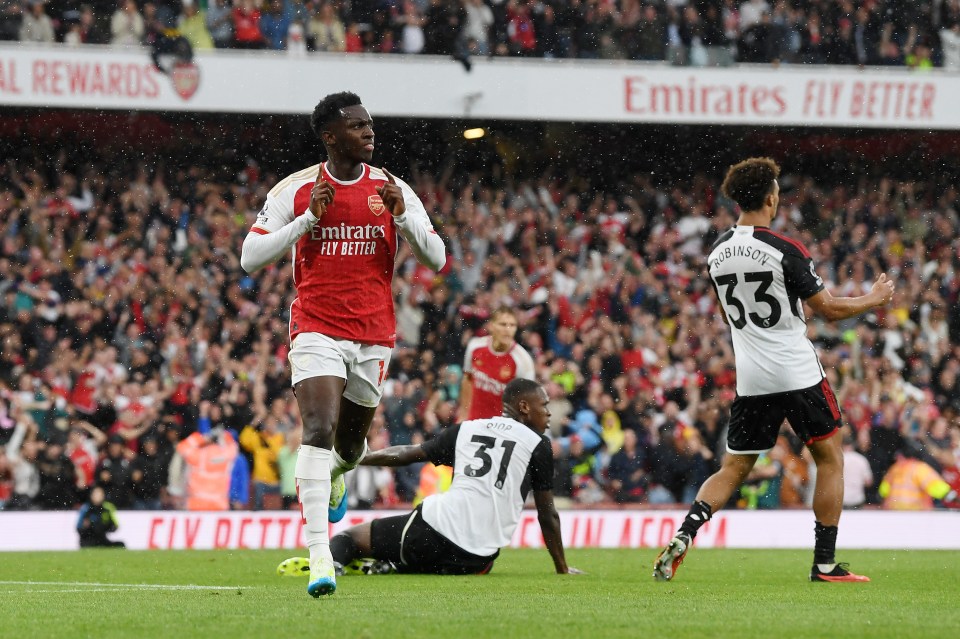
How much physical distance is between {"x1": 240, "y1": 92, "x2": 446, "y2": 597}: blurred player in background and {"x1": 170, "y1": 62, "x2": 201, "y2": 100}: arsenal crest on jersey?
1354cm

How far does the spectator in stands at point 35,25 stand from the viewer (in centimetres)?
1956

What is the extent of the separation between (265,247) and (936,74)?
17407 mm

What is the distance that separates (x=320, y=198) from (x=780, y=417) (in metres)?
3.15

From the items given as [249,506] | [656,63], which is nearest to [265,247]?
[249,506]

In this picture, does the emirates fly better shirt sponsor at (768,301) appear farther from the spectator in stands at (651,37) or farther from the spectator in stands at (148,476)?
the spectator in stands at (651,37)

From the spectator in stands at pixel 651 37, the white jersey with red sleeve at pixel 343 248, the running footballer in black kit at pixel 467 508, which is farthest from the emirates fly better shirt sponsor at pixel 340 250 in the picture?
the spectator in stands at pixel 651 37

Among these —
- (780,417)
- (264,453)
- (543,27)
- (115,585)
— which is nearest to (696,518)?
(780,417)

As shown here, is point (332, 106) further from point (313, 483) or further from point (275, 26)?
point (275, 26)

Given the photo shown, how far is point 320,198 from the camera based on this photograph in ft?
21.5

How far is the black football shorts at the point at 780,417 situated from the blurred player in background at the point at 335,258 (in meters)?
2.24

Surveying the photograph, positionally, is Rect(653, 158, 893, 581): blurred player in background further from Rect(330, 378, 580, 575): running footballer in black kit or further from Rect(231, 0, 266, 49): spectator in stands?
Rect(231, 0, 266, 49): spectator in stands

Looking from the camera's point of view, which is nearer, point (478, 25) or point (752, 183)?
point (752, 183)

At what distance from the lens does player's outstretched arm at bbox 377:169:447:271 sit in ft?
21.8

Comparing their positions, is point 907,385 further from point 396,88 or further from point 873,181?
point 396,88
